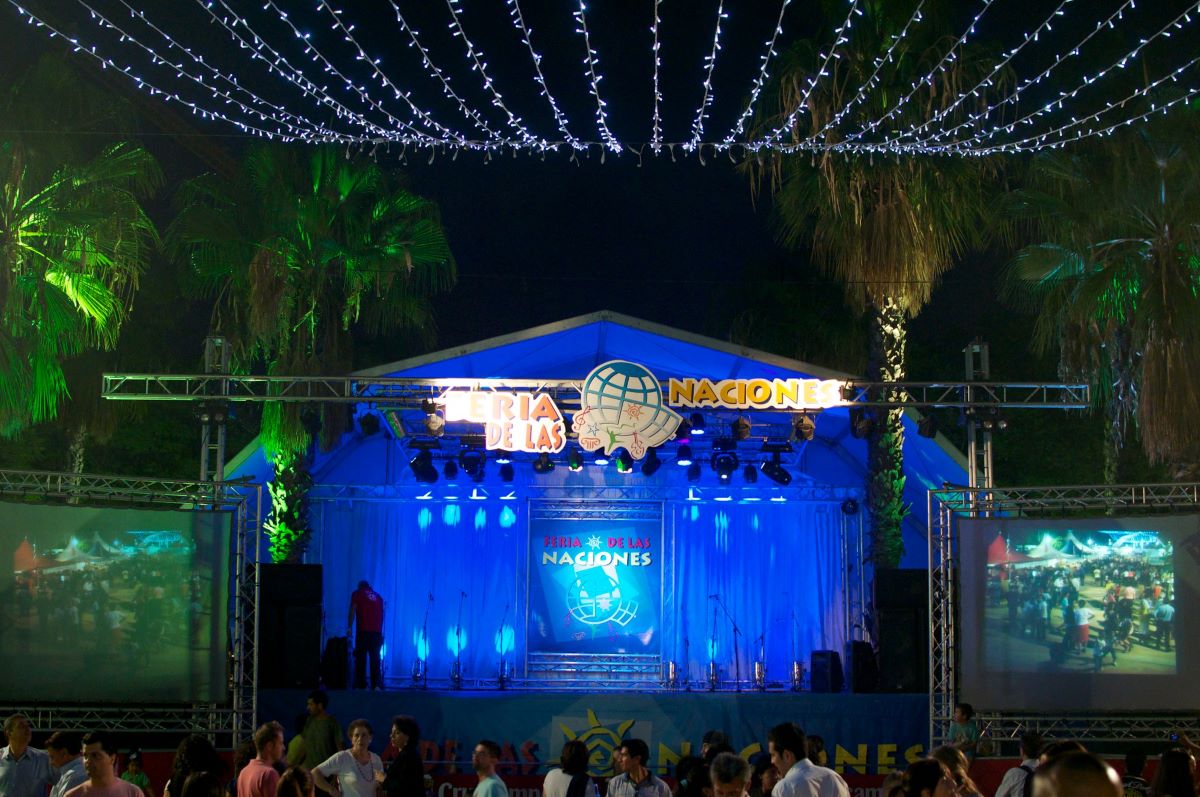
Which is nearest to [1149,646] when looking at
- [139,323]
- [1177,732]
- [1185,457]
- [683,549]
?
[1177,732]

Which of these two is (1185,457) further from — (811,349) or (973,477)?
(811,349)

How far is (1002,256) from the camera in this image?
30656 mm

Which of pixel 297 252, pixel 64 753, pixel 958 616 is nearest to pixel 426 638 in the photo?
pixel 297 252

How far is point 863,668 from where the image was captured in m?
18.0

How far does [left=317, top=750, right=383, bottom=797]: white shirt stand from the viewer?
8453mm

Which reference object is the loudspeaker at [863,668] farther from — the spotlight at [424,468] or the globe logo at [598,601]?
the spotlight at [424,468]

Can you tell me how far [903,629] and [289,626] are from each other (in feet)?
25.2

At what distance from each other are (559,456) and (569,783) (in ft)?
41.4

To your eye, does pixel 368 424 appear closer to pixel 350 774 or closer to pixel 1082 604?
pixel 1082 604

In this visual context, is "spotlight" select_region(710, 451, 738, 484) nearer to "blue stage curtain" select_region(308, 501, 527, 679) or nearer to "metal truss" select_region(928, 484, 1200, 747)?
"metal truss" select_region(928, 484, 1200, 747)

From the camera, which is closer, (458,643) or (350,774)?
(350,774)

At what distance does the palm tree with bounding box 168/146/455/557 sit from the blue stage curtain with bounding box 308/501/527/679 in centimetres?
202

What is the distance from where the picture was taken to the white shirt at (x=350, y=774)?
8.45m

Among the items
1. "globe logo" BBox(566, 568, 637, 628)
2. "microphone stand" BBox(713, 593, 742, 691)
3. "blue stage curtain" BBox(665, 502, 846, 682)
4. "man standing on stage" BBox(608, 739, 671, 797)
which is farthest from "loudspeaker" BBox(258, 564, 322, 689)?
"man standing on stage" BBox(608, 739, 671, 797)
